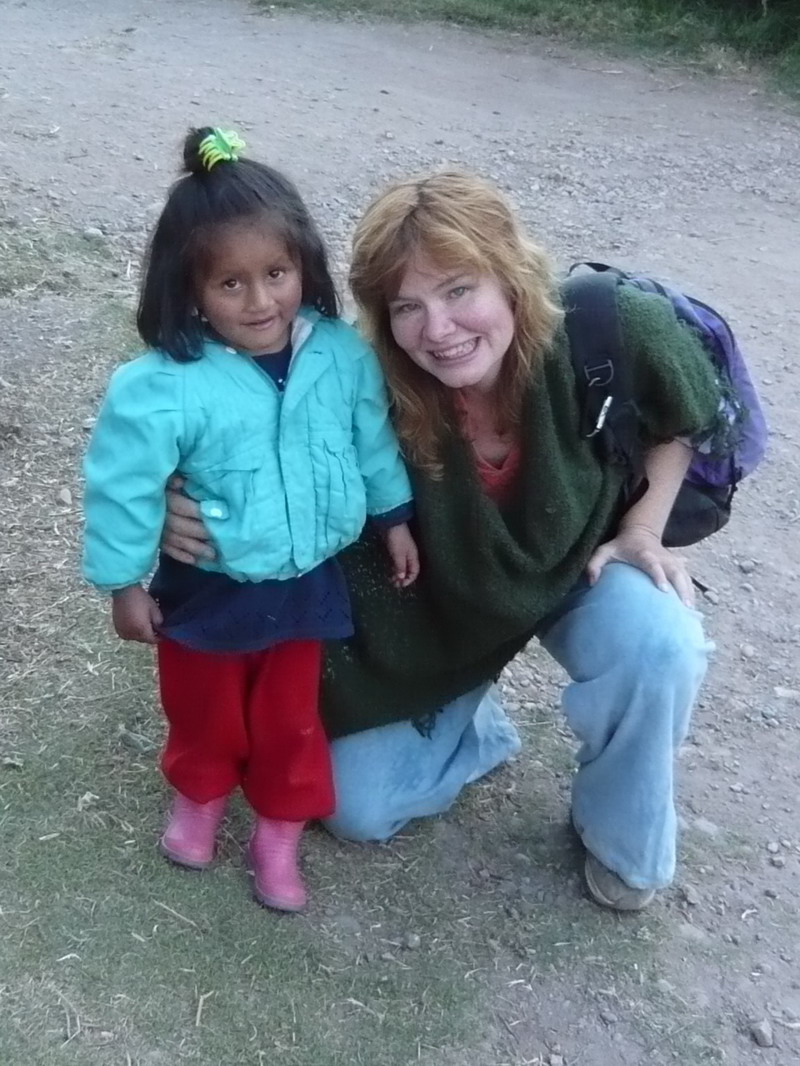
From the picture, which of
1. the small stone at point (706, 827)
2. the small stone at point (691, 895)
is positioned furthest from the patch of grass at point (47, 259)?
the small stone at point (691, 895)

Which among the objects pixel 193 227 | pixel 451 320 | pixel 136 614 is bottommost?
pixel 136 614

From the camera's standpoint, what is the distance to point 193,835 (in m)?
2.41

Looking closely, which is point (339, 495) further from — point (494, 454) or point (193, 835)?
point (193, 835)

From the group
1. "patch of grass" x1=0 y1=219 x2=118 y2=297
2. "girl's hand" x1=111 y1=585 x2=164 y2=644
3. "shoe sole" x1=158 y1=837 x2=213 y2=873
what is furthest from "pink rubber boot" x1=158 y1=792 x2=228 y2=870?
"patch of grass" x1=0 y1=219 x2=118 y2=297

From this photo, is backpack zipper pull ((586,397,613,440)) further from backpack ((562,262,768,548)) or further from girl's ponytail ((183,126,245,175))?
girl's ponytail ((183,126,245,175))

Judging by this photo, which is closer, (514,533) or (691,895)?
(514,533)

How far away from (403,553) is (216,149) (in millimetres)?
770

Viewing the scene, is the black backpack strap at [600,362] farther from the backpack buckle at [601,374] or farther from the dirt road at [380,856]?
the dirt road at [380,856]

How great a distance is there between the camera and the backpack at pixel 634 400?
2184mm

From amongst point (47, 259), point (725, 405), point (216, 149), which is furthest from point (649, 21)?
point (216, 149)

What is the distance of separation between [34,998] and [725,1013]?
1.24 meters

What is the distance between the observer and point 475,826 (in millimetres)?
2645

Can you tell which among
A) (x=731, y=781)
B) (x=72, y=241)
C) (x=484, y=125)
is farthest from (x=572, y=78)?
(x=731, y=781)

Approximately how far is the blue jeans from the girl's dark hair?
0.87 meters
